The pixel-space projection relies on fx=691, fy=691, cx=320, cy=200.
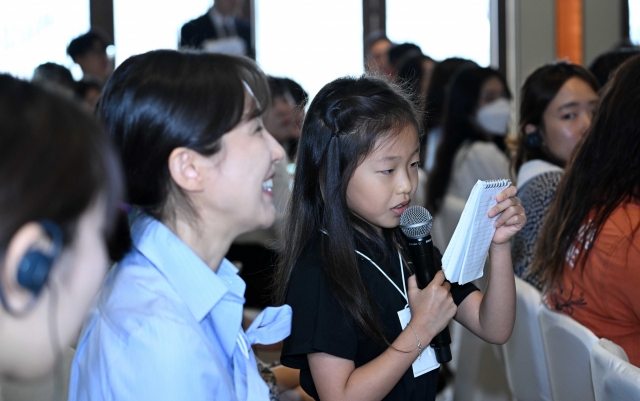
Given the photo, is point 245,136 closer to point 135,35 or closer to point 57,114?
point 57,114

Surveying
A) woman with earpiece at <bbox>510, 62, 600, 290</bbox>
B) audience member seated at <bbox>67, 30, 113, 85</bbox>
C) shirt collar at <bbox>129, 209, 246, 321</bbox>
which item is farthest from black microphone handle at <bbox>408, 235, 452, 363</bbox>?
audience member seated at <bbox>67, 30, 113, 85</bbox>

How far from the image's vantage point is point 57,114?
72 centimetres

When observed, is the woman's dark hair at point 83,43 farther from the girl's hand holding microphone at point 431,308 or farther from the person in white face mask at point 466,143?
the girl's hand holding microphone at point 431,308

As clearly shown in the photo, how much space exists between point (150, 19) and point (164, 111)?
5.70m

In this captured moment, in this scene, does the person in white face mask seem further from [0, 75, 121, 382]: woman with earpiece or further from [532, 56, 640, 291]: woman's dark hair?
[0, 75, 121, 382]: woman with earpiece

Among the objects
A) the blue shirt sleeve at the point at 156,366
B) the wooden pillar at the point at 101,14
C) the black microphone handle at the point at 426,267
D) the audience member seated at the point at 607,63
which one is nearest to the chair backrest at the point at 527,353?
the black microphone handle at the point at 426,267

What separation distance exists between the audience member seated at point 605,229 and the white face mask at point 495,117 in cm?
198

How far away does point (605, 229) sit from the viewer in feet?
5.69

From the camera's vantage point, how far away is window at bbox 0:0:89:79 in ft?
19.0

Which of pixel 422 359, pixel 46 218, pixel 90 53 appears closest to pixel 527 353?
pixel 422 359

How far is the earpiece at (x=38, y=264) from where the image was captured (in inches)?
25.8

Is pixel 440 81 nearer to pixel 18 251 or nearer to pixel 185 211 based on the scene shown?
pixel 185 211

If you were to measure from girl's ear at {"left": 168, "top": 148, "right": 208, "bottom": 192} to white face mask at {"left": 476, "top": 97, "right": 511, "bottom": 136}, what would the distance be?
3.02 meters

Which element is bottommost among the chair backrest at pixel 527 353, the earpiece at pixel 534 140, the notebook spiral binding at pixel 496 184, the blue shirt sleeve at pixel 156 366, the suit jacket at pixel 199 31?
the chair backrest at pixel 527 353
